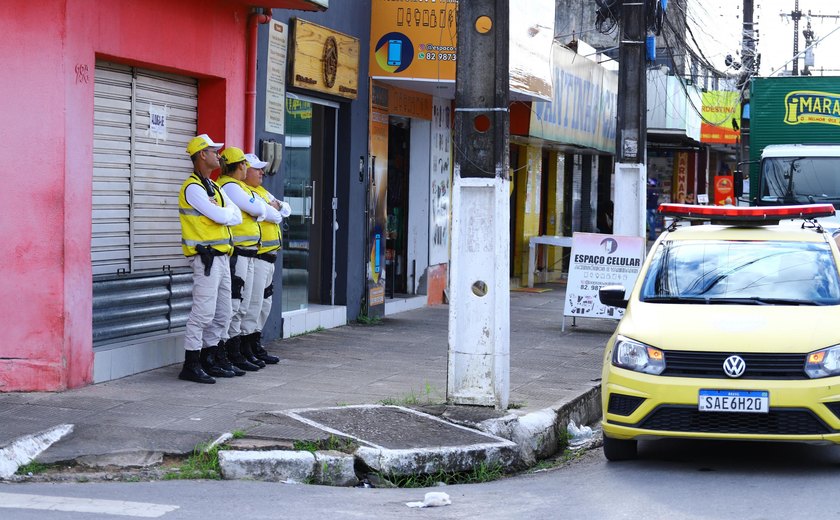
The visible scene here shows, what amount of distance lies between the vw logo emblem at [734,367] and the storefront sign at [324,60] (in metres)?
6.89

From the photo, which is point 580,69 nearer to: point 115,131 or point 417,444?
point 115,131

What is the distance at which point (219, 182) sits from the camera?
10.8 metres

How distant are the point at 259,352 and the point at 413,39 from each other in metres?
5.26

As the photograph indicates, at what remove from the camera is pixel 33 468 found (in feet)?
24.1

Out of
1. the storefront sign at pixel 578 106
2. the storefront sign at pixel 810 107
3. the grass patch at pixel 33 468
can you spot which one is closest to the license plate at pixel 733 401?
the grass patch at pixel 33 468

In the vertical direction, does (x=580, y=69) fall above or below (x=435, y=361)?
above

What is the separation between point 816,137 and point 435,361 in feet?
37.3

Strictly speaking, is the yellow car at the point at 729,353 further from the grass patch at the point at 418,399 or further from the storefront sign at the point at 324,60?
the storefront sign at the point at 324,60

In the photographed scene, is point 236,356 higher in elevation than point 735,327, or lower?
lower

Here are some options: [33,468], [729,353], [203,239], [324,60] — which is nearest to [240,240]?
[203,239]

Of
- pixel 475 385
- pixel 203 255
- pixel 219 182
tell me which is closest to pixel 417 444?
pixel 475 385

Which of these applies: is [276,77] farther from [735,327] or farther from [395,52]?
[735,327]

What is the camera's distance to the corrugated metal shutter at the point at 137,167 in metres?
10.4

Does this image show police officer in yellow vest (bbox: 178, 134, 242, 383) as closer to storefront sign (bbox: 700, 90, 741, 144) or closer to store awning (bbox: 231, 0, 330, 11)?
store awning (bbox: 231, 0, 330, 11)
